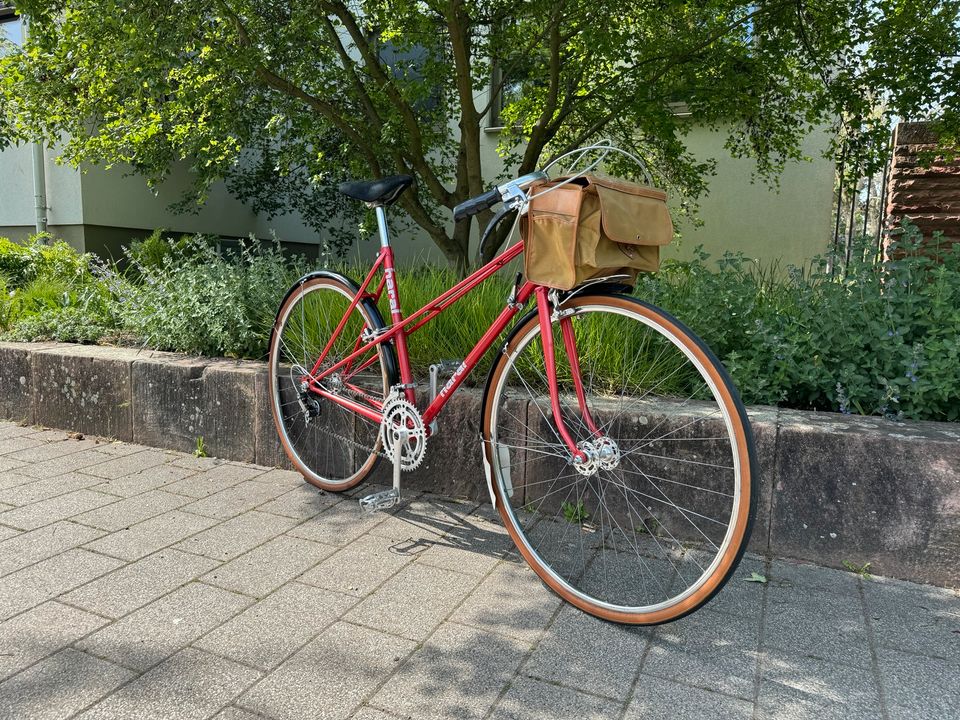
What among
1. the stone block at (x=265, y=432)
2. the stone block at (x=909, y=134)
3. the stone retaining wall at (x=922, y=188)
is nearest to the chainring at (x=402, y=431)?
the stone block at (x=265, y=432)

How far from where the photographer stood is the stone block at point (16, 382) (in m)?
4.70

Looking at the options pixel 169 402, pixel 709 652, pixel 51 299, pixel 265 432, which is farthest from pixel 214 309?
pixel 709 652

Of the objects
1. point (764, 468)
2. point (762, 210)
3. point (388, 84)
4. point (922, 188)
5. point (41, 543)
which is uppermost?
point (388, 84)

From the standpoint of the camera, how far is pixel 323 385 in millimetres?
3492

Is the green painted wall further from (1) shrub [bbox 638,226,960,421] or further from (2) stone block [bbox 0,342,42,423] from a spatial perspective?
(2) stone block [bbox 0,342,42,423]

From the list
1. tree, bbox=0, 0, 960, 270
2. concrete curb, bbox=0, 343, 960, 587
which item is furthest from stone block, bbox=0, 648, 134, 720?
tree, bbox=0, 0, 960, 270

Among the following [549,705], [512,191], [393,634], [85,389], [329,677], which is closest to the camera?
[549,705]

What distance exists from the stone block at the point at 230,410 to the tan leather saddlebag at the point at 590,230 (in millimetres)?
2171

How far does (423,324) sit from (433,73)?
296cm

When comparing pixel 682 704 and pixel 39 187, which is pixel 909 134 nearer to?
pixel 682 704

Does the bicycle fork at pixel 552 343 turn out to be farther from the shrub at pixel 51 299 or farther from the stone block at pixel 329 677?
the shrub at pixel 51 299

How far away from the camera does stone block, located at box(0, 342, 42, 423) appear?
4.70m

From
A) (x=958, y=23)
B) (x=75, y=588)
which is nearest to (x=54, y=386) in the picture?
(x=75, y=588)

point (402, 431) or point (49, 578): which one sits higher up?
point (402, 431)
